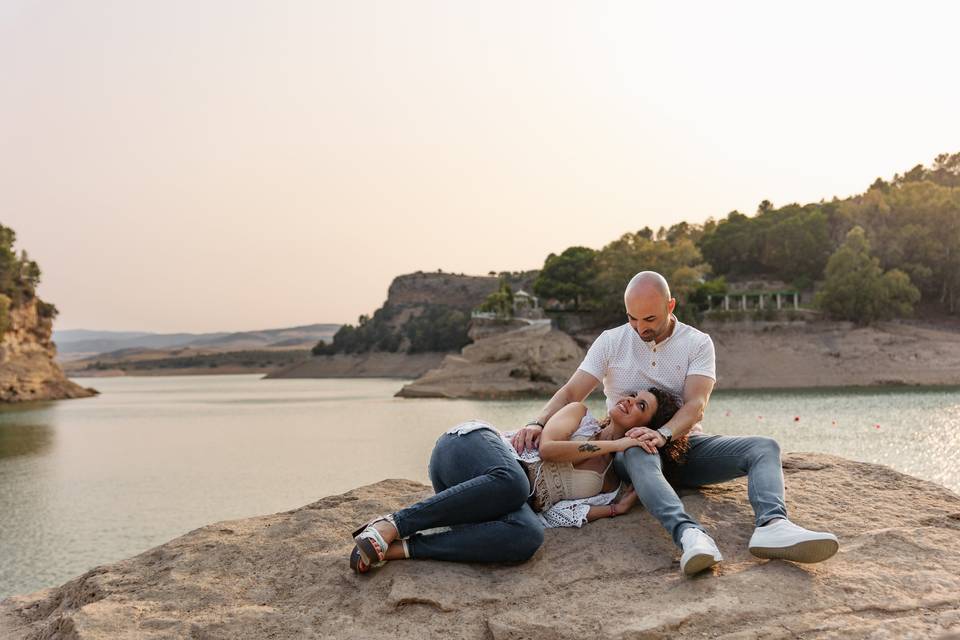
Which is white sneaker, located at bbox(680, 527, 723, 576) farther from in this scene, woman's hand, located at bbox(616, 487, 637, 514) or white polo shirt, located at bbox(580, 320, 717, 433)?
white polo shirt, located at bbox(580, 320, 717, 433)

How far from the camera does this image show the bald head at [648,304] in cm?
454

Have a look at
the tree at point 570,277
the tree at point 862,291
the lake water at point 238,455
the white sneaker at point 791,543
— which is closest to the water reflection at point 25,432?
the lake water at point 238,455

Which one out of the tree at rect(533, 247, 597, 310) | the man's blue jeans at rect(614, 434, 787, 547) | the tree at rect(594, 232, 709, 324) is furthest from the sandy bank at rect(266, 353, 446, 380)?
the man's blue jeans at rect(614, 434, 787, 547)

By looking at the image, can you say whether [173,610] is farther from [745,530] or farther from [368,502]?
[745,530]

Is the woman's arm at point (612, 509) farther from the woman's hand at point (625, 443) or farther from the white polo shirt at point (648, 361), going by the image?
the white polo shirt at point (648, 361)

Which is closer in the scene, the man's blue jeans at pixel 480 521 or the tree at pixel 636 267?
the man's blue jeans at pixel 480 521

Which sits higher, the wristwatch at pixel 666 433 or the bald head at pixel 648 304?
the bald head at pixel 648 304

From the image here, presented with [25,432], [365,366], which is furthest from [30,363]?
[365,366]

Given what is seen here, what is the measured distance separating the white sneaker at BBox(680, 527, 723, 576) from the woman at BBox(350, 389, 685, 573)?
0.73 m

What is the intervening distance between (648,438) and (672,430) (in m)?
0.16

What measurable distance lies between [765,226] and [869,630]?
242 ft

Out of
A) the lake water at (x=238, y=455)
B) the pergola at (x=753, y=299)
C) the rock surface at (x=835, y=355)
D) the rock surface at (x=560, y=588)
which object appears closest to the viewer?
the rock surface at (x=560, y=588)

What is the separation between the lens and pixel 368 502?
5402 mm

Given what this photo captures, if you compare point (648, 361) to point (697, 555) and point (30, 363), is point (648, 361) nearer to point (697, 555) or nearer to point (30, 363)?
point (697, 555)
